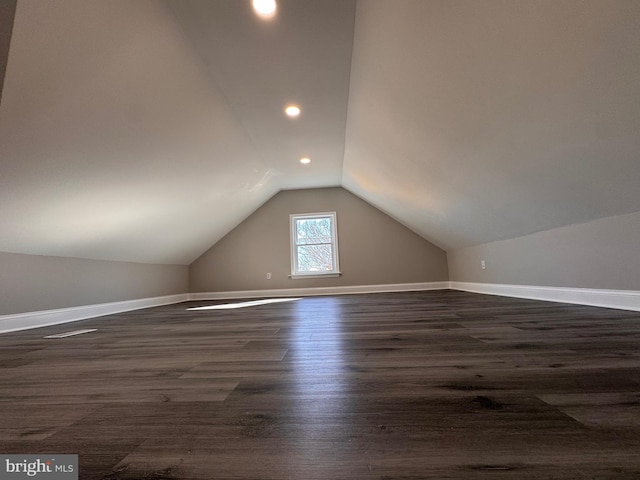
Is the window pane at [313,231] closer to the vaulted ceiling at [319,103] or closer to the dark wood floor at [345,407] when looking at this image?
the vaulted ceiling at [319,103]

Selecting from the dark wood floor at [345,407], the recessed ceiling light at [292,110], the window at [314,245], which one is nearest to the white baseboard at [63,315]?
the dark wood floor at [345,407]

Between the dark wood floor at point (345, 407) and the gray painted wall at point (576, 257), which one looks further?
the gray painted wall at point (576, 257)

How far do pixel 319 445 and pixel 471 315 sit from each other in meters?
1.91

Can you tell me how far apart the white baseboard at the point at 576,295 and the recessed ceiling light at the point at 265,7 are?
298cm

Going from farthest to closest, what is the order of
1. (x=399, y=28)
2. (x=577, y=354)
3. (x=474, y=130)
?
(x=474, y=130) → (x=399, y=28) → (x=577, y=354)

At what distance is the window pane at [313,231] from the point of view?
5.46m

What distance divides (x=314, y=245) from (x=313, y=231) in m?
0.27

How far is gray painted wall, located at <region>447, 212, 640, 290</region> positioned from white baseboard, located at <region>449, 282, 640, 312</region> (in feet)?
0.14

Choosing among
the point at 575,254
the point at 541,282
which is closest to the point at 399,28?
the point at 575,254

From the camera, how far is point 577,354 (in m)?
1.11

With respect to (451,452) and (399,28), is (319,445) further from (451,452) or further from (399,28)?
(399,28)

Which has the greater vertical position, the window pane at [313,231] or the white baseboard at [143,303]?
the window pane at [313,231]

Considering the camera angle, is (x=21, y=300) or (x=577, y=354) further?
(x=21, y=300)

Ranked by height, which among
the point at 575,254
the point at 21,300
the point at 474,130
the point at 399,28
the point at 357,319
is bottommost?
the point at 357,319
